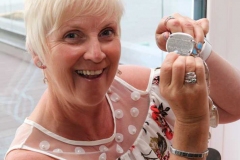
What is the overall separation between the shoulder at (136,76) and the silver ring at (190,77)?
1.35ft

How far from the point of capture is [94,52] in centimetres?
92

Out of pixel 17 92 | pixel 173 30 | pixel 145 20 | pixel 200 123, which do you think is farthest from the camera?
pixel 145 20

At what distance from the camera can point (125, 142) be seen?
1135 mm

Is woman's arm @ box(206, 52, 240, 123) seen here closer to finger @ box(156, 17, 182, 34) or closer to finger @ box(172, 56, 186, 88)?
finger @ box(156, 17, 182, 34)

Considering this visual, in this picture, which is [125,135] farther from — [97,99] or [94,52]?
[94,52]

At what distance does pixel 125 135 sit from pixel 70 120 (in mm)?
169

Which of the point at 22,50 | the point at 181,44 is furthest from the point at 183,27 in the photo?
the point at 22,50

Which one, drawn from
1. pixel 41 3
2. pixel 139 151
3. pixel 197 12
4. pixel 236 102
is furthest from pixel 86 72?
pixel 197 12

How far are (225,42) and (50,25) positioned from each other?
1165 mm

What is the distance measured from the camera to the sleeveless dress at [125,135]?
3.36 ft

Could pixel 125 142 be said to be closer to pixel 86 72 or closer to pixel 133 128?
pixel 133 128

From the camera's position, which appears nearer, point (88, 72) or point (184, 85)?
point (184, 85)

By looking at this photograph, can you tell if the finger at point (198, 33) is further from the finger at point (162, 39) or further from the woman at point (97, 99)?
the woman at point (97, 99)

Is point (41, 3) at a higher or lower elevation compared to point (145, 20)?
higher
